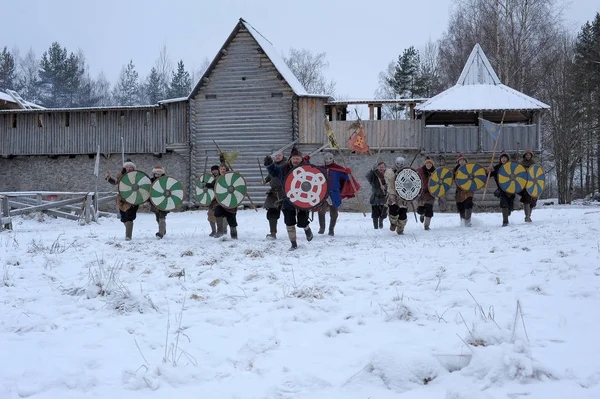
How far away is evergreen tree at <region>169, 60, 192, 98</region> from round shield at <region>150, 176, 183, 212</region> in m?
40.1

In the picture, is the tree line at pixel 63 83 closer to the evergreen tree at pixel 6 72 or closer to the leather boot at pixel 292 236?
the evergreen tree at pixel 6 72

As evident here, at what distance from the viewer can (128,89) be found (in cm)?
5662

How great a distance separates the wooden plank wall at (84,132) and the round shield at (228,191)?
13968 mm

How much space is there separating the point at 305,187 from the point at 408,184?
2684mm

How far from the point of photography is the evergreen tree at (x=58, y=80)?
4894 cm

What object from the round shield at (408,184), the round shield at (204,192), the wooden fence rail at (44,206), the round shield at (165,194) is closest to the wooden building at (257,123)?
the wooden fence rail at (44,206)

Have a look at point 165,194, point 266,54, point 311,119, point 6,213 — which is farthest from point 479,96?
point 6,213

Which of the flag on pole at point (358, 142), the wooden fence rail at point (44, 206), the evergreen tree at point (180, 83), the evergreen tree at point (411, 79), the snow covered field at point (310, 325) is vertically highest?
the evergreen tree at point (180, 83)

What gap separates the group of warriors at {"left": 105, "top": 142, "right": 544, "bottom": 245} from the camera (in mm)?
8711

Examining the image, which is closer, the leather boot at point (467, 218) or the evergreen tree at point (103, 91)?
the leather boot at point (467, 218)

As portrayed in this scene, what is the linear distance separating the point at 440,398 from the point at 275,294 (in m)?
2.32

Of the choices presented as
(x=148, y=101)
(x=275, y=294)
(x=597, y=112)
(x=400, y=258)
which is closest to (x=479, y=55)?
(x=597, y=112)

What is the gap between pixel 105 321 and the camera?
4.23m

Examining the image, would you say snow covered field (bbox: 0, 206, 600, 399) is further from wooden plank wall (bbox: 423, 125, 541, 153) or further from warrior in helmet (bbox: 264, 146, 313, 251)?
wooden plank wall (bbox: 423, 125, 541, 153)
